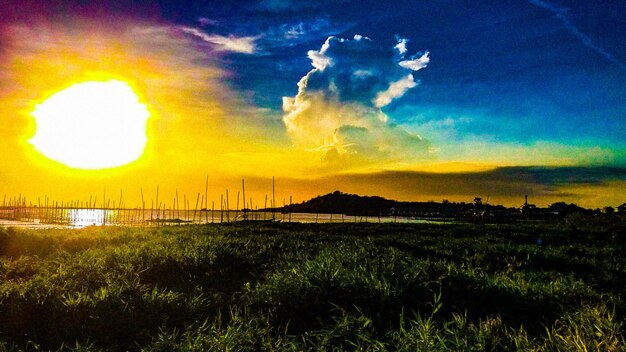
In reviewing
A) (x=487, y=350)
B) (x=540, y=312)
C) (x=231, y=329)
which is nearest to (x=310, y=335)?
(x=231, y=329)

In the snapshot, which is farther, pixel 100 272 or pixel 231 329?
pixel 100 272

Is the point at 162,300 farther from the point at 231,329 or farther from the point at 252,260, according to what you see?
the point at 252,260

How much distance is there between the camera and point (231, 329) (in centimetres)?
600

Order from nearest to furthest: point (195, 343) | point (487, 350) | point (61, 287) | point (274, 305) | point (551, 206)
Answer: point (487, 350) → point (195, 343) → point (274, 305) → point (61, 287) → point (551, 206)

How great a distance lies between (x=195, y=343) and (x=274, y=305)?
223 centimetres

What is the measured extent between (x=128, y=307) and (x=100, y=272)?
307 centimetres

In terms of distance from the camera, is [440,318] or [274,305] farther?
[274,305]

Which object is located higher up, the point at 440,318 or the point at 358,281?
the point at 358,281

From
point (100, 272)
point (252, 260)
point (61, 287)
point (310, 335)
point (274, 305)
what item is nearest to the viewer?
point (310, 335)

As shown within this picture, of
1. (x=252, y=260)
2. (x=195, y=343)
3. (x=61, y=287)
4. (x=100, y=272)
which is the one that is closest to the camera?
(x=195, y=343)

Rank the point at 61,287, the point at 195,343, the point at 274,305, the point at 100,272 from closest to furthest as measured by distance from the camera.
A: 1. the point at 195,343
2. the point at 274,305
3. the point at 61,287
4. the point at 100,272

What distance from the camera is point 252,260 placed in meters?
12.1

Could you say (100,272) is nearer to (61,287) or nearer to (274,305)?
(61,287)

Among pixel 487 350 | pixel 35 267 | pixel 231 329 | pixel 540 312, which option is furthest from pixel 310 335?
pixel 35 267
